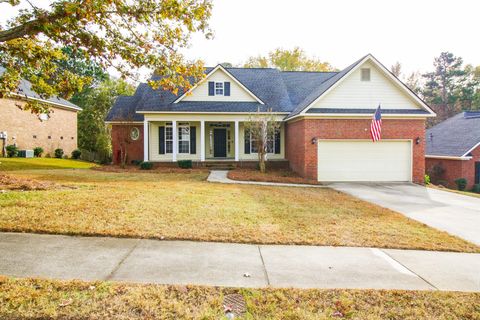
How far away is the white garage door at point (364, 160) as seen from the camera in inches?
608

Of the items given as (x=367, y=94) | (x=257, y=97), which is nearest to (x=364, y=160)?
(x=367, y=94)

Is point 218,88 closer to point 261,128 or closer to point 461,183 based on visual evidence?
point 261,128

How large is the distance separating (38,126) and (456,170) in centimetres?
3072

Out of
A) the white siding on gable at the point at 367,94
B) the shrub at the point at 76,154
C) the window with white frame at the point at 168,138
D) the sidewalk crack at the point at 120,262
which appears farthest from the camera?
the shrub at the point at 76,154

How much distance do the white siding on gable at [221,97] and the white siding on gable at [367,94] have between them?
19.1 feet

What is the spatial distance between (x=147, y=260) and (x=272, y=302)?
1.96m

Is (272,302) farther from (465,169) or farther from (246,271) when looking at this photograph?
(465,169)

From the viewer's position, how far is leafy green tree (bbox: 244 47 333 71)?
4103cm

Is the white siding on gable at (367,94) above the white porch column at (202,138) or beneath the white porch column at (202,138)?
above

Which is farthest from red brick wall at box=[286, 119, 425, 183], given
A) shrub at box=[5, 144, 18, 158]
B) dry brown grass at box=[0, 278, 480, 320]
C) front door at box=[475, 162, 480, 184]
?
shrub at box=[5, 144, 18, 158]

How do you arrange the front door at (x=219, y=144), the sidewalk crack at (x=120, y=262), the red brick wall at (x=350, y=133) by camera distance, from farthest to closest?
the front door at (x=219, y=144) → the red brick wall at (x=350, y=133) → the sidewalk crack at (x=120, y=262)

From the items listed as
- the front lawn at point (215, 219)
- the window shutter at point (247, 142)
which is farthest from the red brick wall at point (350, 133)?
the front lawn at point (215, 219)

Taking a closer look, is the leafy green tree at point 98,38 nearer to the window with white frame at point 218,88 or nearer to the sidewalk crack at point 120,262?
the sidewalk crack at point 120,262

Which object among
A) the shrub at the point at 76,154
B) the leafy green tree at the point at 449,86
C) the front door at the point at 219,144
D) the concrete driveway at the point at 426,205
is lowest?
the concrete driveway at the point at 426,205
